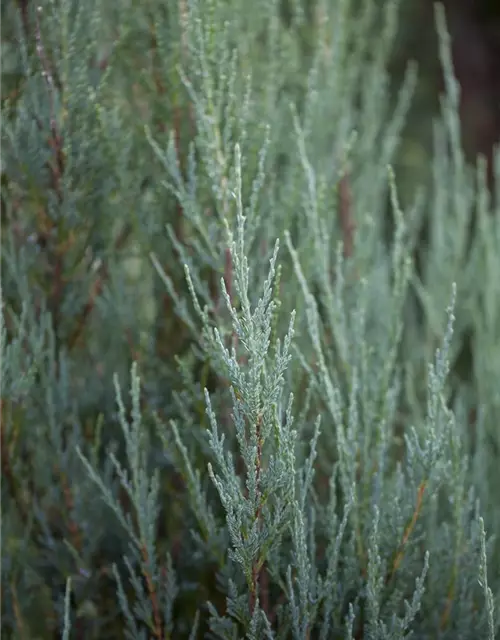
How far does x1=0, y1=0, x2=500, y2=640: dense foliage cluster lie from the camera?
1481 millimetres

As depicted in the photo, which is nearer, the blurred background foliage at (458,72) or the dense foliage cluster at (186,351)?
the dense foliage cluster at (186,351)

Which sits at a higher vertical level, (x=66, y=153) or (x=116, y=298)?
(x=66, y=153)

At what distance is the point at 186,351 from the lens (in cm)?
193

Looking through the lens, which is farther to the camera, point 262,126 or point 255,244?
point 255,244

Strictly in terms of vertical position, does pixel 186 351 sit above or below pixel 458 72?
below

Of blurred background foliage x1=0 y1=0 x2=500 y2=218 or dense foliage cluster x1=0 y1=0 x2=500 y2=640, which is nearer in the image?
dense foliage cluster x1=0 y1=0 x2=500 y2=640

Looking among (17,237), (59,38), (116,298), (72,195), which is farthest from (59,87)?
(116,298)

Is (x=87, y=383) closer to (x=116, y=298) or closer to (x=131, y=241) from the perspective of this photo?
(x=116, y=298)

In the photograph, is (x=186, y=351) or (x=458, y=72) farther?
(x=458, y=72)

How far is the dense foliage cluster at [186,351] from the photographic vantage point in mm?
1481

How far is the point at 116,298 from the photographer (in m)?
1.92

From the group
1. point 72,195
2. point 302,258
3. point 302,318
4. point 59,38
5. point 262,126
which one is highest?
point 59,38

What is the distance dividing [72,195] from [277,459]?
883 mm

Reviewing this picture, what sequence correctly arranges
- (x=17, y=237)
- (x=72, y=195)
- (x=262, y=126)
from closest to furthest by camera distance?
(x=262, y=126), (x=72, y=195), (x=17, y=237)
